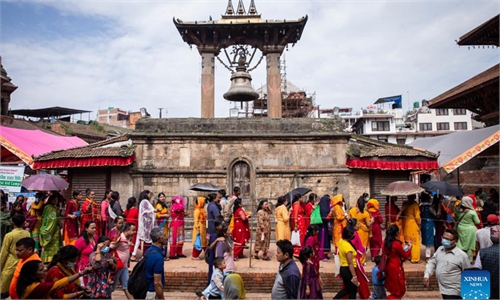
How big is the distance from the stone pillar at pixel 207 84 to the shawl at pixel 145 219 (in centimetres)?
918

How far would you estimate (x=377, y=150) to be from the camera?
12680 mm

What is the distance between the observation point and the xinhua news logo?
4.57 m

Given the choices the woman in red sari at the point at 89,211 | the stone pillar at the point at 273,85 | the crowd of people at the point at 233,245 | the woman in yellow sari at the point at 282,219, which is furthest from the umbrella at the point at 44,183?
the stone pillar at the point at 273,85

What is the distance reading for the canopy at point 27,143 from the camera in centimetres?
1500

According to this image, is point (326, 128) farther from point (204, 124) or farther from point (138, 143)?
point (138, 143)

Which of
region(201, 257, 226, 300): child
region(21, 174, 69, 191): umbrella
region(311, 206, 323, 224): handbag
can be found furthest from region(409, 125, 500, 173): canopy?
region(21, 174, 69, 191): umbrella

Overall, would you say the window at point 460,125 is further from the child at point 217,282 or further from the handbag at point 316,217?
the child at point 217,282

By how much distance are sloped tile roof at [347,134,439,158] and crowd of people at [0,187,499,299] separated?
1935mm

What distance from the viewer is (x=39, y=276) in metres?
4.05

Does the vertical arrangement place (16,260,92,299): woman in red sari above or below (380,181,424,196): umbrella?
below

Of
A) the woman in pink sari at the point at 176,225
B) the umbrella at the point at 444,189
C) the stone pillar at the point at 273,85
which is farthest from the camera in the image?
the stone pillar at the point at 273,85

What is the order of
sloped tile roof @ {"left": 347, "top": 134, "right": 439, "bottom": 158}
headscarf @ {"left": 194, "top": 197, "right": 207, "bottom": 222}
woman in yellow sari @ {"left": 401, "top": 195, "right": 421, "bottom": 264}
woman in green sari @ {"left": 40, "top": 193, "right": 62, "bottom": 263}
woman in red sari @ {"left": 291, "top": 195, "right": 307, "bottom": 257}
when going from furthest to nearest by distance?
sloped tile roof @ {"left": 347, "top": 134, "right": 439, "bottom": 158} < headscarf @ {"left": 194, "top": 197, "right": 207, "bottom": 222} < woman in red sari @ {"left": 291, "top": 195, "right": 307, "bottom": 257} < woman in yellow sari @ {"left": 401, "top": 195, "right": 421, "bottom": 264} < woman in green sari @ {"left": 40, "top": 193, "right": 62, "bottom": 263}

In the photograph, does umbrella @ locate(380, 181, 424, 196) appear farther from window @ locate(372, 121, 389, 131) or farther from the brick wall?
window @ locate(372, 121, 389, 131)

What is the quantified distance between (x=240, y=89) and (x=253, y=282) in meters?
6.97
